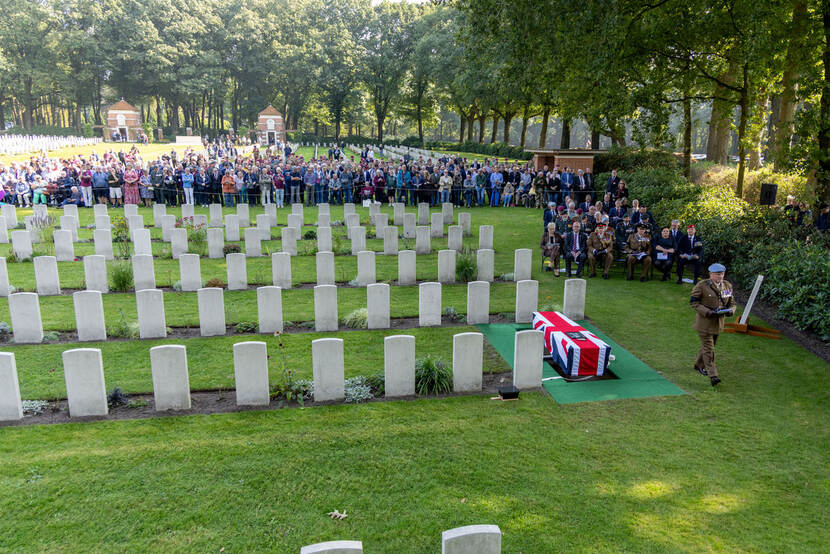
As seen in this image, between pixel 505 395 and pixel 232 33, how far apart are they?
82.9m

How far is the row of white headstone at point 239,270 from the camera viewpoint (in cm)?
1273

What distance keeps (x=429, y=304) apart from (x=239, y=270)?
4991mm

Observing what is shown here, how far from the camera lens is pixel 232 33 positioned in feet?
259

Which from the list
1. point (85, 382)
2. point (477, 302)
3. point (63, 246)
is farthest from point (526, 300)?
point (63, 246)

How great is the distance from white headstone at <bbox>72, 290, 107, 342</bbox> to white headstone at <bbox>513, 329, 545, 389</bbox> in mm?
7107

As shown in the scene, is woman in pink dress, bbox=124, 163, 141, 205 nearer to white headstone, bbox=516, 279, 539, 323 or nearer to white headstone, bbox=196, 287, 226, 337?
white headstone, bbox=196, 287, 226, 337

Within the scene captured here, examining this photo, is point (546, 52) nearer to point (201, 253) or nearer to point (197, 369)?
point (201, 253)

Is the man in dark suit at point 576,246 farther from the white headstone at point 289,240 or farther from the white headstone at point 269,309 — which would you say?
the white headstone at point 269,309

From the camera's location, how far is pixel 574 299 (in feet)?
38.5

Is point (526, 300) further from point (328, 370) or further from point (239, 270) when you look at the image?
point (239, 270)

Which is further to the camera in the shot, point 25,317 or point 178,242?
point 178,242

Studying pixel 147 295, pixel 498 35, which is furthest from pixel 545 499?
pixel 498 35

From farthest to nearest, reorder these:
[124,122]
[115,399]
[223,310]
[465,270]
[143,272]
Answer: [124,122] → [465,270] → [143,272] → [223,310] → [115,399]

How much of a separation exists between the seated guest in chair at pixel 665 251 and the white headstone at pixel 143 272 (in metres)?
12.4
